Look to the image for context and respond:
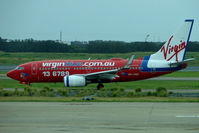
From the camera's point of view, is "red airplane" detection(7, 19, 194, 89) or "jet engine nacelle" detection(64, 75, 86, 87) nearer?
"jet engine nacelle" detection(64, 75, 86, 87)

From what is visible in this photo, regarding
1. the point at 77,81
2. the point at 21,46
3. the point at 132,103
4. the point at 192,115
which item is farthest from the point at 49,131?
the point at 21,46

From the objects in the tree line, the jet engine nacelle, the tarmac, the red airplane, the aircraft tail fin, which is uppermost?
the tree line

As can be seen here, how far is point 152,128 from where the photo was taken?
52.5 ft

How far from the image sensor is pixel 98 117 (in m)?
18.8

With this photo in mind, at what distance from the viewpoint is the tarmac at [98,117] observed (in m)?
16.0

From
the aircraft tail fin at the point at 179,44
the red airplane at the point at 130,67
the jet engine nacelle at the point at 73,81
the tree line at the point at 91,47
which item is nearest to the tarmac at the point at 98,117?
the jet engine nacelle at the point at 73,81

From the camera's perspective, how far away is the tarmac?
52.5ft

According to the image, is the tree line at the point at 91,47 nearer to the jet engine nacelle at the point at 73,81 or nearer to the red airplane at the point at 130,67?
the red airplane at the point at 130,67

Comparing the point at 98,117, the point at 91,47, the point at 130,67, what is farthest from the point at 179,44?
the point at 91,47

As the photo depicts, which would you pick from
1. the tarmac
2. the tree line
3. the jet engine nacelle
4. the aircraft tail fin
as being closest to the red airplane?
the aircraft tail fin

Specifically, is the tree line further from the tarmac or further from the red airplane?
the tarmac

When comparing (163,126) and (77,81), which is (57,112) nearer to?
(163,126)

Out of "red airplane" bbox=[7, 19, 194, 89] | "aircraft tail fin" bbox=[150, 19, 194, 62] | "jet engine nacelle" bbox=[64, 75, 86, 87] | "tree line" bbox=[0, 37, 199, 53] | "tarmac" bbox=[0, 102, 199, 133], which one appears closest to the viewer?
"tarmac" bbox=[0, 102, 199, 133]

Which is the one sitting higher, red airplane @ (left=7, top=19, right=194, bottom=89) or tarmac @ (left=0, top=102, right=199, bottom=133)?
red airplane @ (left=7, top=19, right=194, bottom=89)
